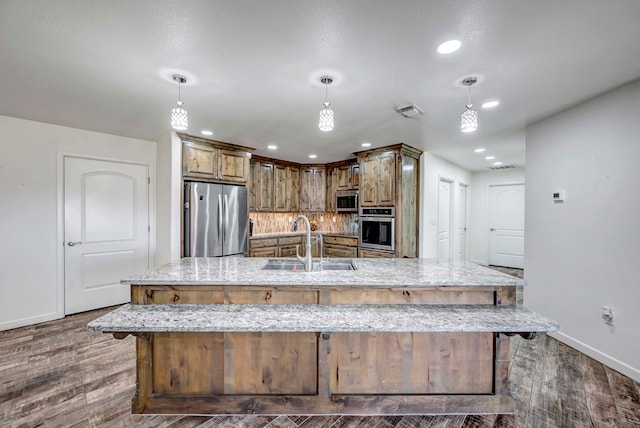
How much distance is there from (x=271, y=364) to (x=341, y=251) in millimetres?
3342

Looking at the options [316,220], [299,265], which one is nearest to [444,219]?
[316,220]

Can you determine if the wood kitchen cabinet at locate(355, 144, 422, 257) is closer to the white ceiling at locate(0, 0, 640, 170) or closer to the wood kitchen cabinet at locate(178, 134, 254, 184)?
the white ceiling at locate(0, 0, 640, 170)

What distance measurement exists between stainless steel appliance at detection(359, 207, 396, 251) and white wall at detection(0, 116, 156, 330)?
13.4ft

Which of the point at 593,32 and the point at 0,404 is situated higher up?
the point at 593,32

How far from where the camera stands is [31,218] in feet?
10.8

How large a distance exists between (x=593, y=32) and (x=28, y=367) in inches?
188

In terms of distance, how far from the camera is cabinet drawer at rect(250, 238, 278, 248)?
4.75m

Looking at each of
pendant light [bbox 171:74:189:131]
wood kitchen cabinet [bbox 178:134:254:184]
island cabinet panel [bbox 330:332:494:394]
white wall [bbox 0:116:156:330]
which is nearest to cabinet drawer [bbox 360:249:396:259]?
wood kitchen cabinet [bbox 178:134:254:184]

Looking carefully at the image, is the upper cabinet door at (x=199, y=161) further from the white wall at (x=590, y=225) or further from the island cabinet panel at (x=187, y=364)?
the white wall at (x=590, y=225)

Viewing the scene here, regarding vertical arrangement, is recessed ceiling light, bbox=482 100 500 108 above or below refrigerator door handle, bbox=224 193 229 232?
above

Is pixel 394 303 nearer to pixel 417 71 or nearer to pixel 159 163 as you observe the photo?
pixel 417 71

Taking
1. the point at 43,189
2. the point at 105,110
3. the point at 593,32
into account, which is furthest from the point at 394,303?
the point at 43,189

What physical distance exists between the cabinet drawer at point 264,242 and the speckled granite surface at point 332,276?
2391 mm

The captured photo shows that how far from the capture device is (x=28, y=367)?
Result: 237cm
